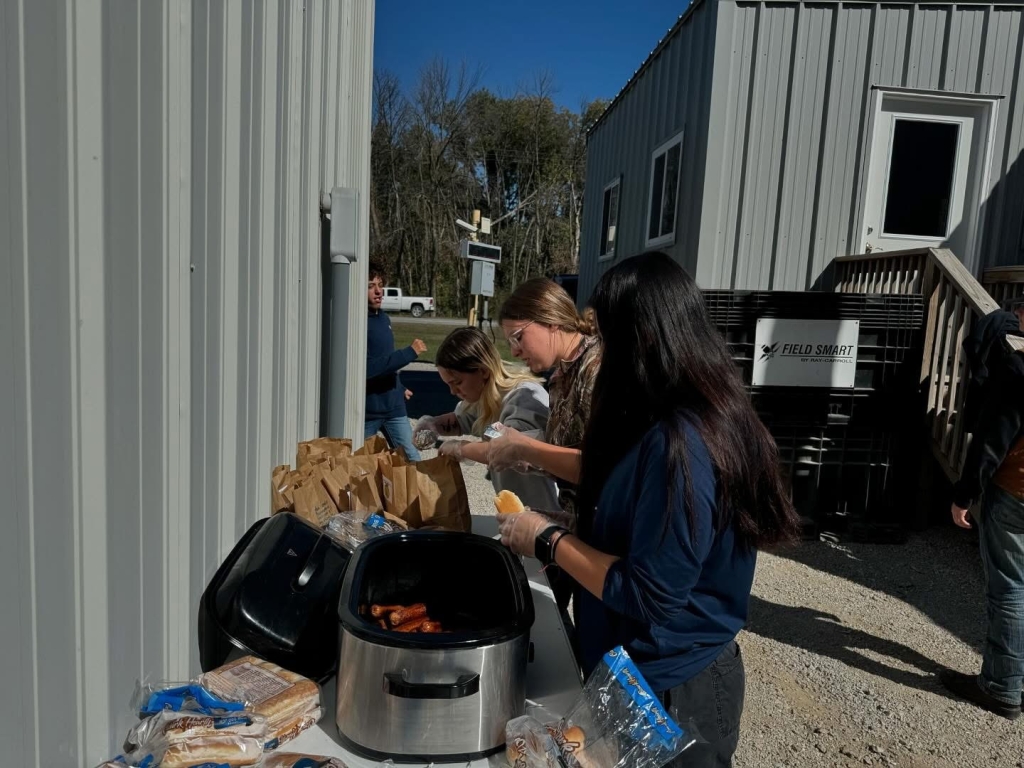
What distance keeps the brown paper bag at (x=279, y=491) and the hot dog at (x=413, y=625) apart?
774 millimetres

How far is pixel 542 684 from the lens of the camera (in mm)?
1682

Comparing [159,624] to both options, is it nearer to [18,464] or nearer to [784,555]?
[18,464]

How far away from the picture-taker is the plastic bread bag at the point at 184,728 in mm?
1264

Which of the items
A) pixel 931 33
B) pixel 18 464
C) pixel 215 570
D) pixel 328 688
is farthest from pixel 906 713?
pixel 931 33

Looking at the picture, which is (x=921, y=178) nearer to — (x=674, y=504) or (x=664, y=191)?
(x=664, y=191)

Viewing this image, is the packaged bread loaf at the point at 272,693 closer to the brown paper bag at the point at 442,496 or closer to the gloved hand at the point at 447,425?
the brown paper bag at the point at 442,496

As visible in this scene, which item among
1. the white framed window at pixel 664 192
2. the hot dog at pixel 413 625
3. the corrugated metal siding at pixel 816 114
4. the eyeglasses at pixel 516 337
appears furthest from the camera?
the white framed window at pixel 664 192

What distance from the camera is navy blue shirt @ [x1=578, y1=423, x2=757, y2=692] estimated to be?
4.48 feet

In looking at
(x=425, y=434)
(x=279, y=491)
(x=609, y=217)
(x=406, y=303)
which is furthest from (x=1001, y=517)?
(x=406, y=303)

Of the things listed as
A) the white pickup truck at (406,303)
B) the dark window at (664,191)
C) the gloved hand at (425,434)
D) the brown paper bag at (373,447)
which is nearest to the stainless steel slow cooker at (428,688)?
the brown paper bag at (373,447)

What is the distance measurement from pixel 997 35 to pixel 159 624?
8.13 metres

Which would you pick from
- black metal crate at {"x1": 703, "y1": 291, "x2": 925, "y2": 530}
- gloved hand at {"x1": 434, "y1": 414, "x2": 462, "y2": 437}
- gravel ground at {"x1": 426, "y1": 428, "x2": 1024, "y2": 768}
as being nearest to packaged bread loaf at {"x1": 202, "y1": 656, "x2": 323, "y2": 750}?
gloved hand at {"x1": 434, "y1": 414, "x2": 462, "y2": 437}

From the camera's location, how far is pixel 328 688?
1624mm

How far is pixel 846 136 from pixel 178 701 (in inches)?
281
